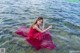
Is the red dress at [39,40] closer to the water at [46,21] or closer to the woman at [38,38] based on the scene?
the woman at [38,38]

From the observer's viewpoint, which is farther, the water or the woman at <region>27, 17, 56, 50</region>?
the water

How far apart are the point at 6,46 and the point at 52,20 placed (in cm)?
390

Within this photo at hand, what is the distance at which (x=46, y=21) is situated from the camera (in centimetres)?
1006

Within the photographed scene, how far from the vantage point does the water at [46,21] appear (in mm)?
7184

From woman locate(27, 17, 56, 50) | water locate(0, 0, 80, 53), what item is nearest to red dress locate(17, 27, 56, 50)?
woman locate(27, 17, 56, 50)

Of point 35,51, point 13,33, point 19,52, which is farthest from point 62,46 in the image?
point 13,33

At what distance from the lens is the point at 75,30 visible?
8852mm

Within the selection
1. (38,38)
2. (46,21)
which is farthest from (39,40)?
(46,21)

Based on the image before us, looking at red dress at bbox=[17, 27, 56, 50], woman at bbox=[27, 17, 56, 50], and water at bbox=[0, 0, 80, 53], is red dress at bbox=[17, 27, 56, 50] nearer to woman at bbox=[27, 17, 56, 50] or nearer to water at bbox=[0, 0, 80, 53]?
woman at bbox=[27, 17, 56, 50]

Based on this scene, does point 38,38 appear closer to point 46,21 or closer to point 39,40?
point 39,40

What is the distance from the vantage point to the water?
718 cm

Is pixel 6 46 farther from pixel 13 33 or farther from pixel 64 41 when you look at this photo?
pixel 64 41

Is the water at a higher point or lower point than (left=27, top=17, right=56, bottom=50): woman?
lower

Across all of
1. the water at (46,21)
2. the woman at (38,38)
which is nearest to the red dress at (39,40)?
the woman at (38,38)
